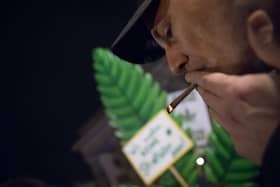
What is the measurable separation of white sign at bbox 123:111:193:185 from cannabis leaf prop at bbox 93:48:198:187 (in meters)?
0.02

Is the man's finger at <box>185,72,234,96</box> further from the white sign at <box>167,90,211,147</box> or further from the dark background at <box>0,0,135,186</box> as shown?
the dark background at <box>0,0,135,186</box>

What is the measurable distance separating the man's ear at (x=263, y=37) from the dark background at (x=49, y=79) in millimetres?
949

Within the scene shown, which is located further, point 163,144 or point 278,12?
point 163,144

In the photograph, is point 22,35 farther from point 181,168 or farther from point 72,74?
point 181,168

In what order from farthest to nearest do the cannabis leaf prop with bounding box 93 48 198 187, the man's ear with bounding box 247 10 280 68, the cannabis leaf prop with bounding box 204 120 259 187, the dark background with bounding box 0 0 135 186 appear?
1. the dark background with bounding box 0 0 135 186
2. the cannabis leaf prop with bounding box 93 48 198 187
3. the cannabis leaf prop with bounding box 204 120 259 187
4. the man's ear with bounding box 247 10 280 68

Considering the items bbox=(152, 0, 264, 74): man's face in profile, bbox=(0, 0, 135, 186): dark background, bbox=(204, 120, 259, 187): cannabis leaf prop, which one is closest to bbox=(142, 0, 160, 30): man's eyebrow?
bbox=(152, 0, 264, 74): man's face in profile

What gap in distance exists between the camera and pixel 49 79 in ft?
4.63

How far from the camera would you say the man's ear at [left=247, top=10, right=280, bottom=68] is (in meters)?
0.45

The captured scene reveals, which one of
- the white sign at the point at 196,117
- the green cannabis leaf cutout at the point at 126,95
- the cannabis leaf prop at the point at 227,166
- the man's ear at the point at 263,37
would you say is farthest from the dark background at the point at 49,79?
the man's ear at the point at 263,37

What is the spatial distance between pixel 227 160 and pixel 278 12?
0.71m

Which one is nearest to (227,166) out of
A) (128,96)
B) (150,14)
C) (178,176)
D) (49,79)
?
(178,176)

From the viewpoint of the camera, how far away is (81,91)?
1.39m

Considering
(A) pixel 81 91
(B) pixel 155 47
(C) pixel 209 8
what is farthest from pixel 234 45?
(A) pixel 81 91

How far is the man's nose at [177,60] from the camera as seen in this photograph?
536 millimetres
